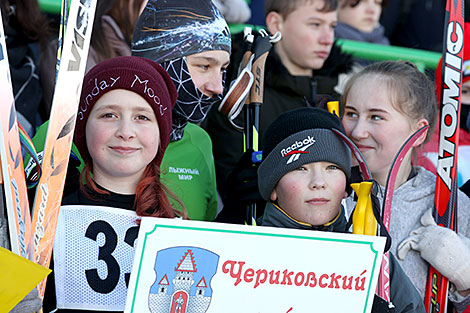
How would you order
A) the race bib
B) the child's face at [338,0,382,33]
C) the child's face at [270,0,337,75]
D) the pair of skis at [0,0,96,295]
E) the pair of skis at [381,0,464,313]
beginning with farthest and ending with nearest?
1. the child's face at [338,0,382,33]
2. the child's face at [270,0,337,75]
3. the pair of skis at [381,0,464,313]
4. the race bib
5. the pair of skis at [0,0,96,295]

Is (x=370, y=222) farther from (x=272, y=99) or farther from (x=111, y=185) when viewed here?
(x=272, y=99)

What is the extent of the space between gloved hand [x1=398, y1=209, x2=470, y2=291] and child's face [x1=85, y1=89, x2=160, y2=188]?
3.25 feet

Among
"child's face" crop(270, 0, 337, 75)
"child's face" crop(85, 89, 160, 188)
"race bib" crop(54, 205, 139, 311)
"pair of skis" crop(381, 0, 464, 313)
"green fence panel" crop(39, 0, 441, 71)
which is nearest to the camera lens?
"race bib" crop(54, 205, 139, 311)

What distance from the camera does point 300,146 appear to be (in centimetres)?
225

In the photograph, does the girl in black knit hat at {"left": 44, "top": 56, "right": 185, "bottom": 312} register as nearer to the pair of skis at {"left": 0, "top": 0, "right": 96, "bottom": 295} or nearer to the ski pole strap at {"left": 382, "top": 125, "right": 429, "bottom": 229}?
the pair of skis at {"left": 0, "top": 0, "right": 96, "bottom": 295}

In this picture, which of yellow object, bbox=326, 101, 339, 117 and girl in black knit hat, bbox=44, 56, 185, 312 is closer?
girl in black knit hat, bbox=44, 56, 185, 312

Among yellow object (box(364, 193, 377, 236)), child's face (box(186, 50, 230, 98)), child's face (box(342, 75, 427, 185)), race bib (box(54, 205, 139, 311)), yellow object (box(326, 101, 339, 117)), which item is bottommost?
race bib (box(54, 205, 139, 311))

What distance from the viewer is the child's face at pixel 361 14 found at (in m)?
4.31

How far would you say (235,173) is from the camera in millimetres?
2576

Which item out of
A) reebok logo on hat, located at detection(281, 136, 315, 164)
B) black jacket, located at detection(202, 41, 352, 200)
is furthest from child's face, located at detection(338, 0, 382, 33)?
reebok logo on hat, located at detection(281, 136, 315, 164)

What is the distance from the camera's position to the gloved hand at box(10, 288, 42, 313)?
163 cm

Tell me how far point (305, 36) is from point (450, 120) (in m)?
1.03

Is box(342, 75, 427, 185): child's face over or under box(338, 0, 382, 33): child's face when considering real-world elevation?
under

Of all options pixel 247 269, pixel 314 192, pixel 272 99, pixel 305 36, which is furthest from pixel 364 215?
pixel 305 36
